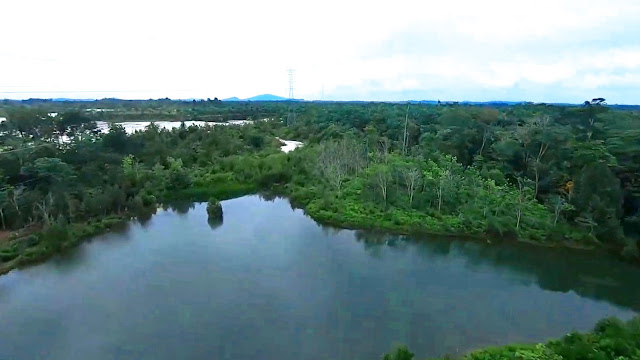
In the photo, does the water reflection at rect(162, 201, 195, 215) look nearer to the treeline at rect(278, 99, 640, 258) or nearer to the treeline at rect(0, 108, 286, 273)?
the treeline at rect(0, 108, 286, 273)

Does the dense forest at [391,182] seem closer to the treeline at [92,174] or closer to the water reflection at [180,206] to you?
the treeline at [92,174]

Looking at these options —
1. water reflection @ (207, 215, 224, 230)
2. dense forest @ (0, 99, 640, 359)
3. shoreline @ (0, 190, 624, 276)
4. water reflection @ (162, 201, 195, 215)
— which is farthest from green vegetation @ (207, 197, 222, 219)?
shoreline @ (0, 190, 624, 276)

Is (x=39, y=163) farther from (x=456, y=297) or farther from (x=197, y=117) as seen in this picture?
(x=197, y=117)

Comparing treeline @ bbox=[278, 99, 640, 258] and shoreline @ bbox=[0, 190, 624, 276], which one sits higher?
treeline @ bbox=[278, 99, 640, 258]

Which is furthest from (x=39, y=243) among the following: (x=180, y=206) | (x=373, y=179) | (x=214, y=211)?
(x=373, y=179)

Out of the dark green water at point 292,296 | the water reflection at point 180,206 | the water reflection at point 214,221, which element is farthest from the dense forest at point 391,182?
the water reflection at point 214,221

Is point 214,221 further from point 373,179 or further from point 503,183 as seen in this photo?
point 503,183

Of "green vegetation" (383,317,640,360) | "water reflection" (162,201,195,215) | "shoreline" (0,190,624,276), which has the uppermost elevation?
"green vegetation" (383,317,640,360)
